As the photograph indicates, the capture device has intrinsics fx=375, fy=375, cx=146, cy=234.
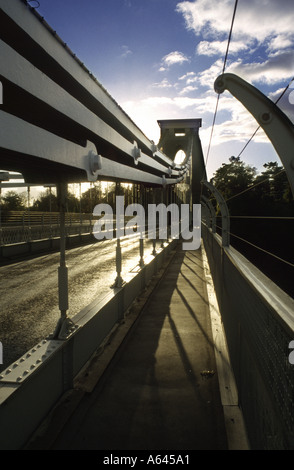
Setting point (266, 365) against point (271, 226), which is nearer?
point (266, 365)

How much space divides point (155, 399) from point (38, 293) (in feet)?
19.9

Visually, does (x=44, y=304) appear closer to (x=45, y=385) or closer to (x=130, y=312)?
(x=130, y=312)

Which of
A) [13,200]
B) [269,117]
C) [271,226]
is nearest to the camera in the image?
[269,117]

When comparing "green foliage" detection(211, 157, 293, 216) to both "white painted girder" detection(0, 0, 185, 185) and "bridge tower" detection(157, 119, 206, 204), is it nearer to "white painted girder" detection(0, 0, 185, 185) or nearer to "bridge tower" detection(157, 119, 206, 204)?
"white painted girder" detection(0, 0, 185, 185)

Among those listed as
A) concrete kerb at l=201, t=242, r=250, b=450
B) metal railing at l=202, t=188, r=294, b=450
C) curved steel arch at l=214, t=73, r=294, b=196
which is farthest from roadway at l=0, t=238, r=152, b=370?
curved steel arch at l=214, t=73, r=294, b=196

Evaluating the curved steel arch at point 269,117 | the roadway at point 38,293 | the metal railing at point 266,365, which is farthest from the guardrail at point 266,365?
the roadway at point 38,293

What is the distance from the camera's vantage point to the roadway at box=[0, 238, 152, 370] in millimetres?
5994

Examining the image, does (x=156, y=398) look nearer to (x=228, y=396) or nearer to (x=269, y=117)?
(x=228, y=396)

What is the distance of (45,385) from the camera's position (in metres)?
3.35

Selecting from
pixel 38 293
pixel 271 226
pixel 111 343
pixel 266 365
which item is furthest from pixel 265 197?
pixel 38 293

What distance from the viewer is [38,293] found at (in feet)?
30.4

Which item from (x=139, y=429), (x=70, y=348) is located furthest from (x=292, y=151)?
(x=70, y=348)

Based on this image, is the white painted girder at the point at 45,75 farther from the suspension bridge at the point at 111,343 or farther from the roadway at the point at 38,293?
the roadway at the point at 38,293
